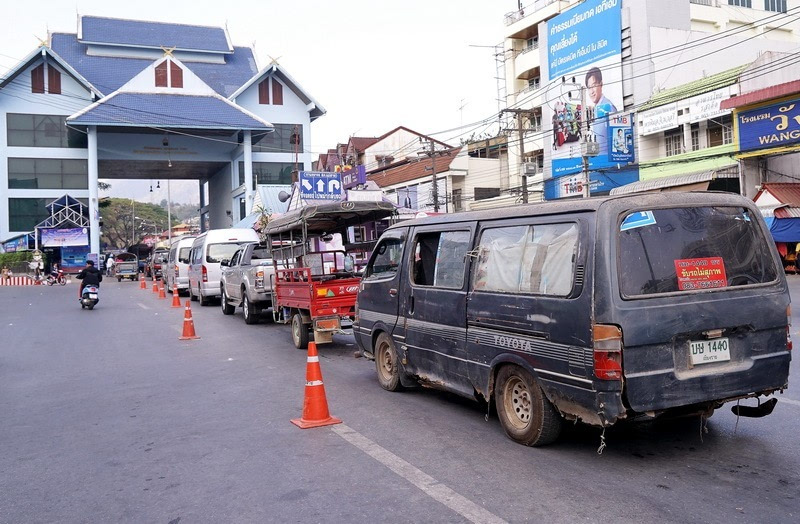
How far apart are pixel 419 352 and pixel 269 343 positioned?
6.33 m

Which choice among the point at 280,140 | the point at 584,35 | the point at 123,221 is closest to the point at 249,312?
the point at 584,35

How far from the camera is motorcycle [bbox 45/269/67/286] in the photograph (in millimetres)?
39344

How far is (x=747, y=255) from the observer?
5355 millimetres

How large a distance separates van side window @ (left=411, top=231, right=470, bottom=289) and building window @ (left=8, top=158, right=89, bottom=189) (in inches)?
1846

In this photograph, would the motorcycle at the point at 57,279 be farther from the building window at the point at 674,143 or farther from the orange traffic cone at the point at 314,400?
the orange traffic cone at the point at 314,400

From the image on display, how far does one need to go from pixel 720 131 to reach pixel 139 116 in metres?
35.5

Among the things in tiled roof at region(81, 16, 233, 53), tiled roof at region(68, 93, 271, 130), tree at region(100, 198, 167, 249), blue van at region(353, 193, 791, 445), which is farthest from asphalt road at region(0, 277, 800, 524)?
tree at region(100, 198, 167, 249)

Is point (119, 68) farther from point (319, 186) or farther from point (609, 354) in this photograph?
point (609, 354)

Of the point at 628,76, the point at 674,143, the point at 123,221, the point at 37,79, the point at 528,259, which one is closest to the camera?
the point at 528,259

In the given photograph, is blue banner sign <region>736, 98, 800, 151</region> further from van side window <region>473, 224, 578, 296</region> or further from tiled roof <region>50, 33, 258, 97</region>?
tiled roof <region>50, 33, 258, 97</region>

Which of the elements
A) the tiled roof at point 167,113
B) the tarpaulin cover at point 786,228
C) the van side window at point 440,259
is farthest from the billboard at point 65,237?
the van side window at point 440,259

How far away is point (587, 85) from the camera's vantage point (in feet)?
121

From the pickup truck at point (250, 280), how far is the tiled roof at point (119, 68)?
124ft

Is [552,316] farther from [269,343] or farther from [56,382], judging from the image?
[269,343]
